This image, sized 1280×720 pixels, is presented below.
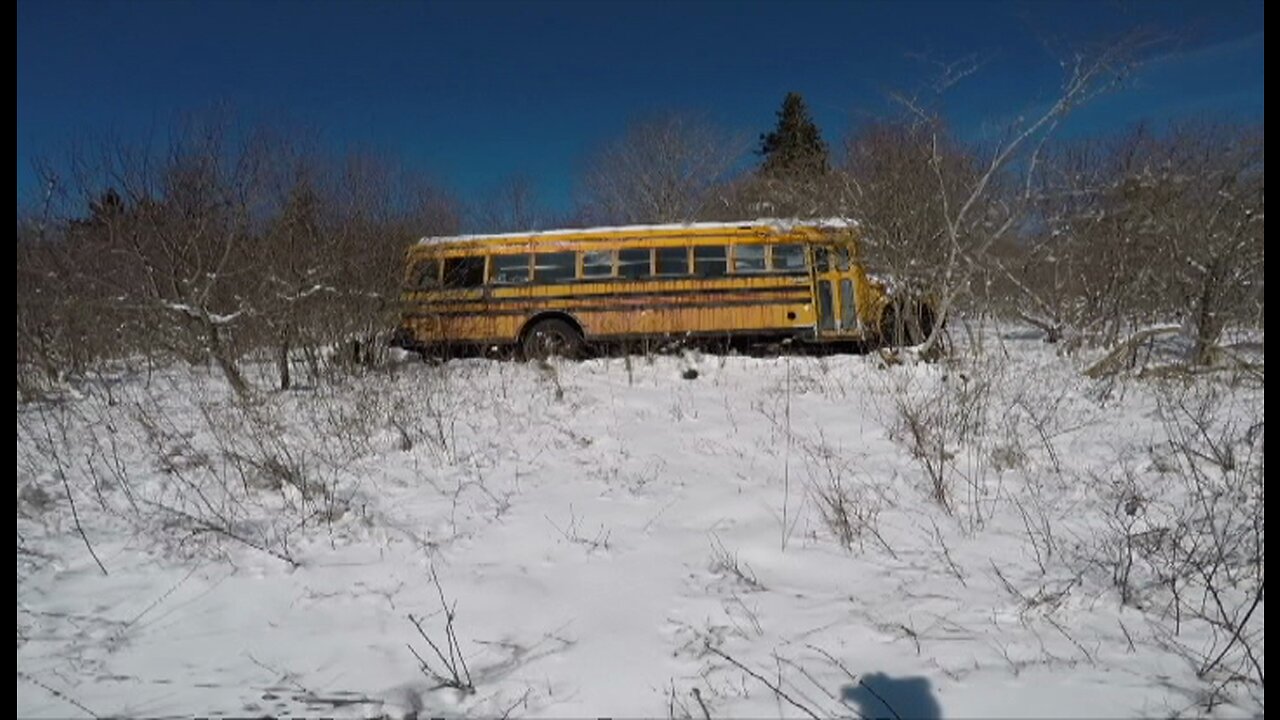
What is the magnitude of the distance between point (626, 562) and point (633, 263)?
6.89 meters

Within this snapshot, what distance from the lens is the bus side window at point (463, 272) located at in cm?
877

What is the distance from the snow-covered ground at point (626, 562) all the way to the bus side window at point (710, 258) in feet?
15.0

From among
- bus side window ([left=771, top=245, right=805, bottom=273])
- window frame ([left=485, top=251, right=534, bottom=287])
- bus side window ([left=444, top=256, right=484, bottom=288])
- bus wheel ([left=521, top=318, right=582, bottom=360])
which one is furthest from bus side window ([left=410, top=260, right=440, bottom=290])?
bus side window ([left=771, top=245, right=805, bottom=273])

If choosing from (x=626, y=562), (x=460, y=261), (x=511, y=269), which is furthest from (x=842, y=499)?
(x=460, y=261)

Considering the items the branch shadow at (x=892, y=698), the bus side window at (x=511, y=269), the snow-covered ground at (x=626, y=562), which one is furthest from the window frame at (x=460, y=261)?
the branch shadow at (x=892, y=698)

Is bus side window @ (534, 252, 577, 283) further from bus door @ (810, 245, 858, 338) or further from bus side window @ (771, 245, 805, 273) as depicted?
bus door @ (810, 245, 858, 338)

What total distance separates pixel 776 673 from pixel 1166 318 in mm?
8034

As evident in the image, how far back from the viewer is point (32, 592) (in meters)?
1.69

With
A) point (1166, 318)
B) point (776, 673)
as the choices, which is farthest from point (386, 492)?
point (1166, 318)

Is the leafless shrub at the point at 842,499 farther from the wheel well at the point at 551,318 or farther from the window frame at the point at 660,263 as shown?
the wheel well at the point at 551,318

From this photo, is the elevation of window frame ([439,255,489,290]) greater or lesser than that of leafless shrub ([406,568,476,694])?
greater

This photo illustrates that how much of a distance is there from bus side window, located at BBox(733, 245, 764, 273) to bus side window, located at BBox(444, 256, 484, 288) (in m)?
3.88

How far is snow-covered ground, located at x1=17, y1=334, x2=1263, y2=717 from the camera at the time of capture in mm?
1909

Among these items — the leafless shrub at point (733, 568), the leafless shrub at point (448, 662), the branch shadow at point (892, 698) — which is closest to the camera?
the branch shadow at point (892, 698)
